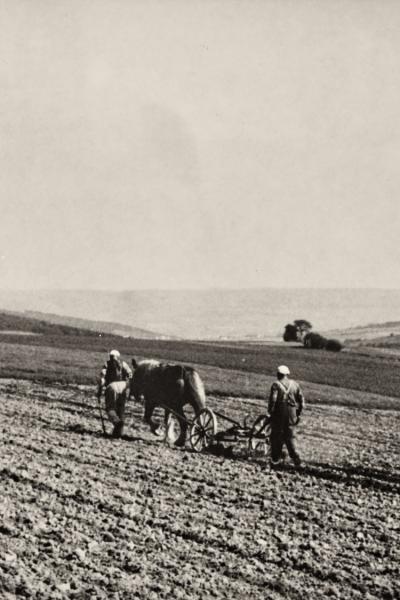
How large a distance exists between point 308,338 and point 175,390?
168 feet

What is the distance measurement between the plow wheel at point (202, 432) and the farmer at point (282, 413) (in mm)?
1341

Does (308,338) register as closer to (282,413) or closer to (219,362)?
(219,362)

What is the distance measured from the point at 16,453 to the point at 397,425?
43.2 ft

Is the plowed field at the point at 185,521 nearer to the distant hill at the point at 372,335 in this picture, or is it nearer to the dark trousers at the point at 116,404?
the dark trousers at the point at 116,404

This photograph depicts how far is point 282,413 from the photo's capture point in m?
15.0

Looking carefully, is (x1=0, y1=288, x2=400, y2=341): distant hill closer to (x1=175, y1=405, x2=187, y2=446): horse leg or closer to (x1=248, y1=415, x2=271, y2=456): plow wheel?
(x1=175, y1=405, x2=187, y2=446): horse leg

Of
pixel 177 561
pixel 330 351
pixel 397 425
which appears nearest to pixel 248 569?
pixel 177 561

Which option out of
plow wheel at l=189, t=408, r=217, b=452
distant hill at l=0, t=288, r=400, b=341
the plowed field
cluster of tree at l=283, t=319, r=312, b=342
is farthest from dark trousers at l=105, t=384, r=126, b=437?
distant hill at l=0, t=288, r=400, b=341

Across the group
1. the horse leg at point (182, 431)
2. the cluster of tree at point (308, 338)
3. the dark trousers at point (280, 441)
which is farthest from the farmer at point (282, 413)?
the cluster of tree at point (308, 338)

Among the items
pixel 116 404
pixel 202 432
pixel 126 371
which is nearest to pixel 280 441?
pixel 202 432

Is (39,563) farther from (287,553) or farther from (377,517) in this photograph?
(377,517)

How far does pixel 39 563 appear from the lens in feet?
28.2

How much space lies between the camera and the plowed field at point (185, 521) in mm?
8383

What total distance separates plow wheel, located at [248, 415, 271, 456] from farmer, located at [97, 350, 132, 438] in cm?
270
